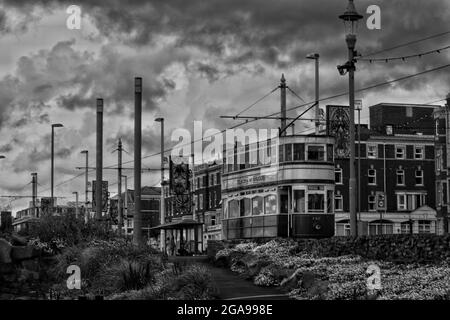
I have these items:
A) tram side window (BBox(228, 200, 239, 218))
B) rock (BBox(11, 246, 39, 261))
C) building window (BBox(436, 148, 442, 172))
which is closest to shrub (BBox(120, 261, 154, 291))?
rock (BBox(11, 246, 39, 261))

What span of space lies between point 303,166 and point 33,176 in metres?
56.0

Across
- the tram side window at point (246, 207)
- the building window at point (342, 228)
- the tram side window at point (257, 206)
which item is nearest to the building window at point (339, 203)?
the building window at point (342, 228)

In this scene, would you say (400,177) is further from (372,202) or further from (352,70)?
(352,70)

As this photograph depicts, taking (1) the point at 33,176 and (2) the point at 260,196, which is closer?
(2) the point at 260,196

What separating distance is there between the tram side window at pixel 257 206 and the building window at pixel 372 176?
51797mm

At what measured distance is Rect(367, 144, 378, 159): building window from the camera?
91.6 meters

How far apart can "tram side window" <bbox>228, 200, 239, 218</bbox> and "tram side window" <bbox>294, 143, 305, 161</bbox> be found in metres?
5.26

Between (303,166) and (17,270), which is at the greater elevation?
(303,166)

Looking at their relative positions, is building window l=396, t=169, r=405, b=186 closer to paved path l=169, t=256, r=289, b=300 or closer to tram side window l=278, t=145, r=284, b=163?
tram side window l=278, t=145, r=284, b=163

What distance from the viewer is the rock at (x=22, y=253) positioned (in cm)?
2609

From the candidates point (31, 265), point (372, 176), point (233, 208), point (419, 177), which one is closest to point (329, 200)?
point (233, 208)

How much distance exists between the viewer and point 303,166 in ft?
130

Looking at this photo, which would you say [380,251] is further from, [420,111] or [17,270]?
[420,111]
